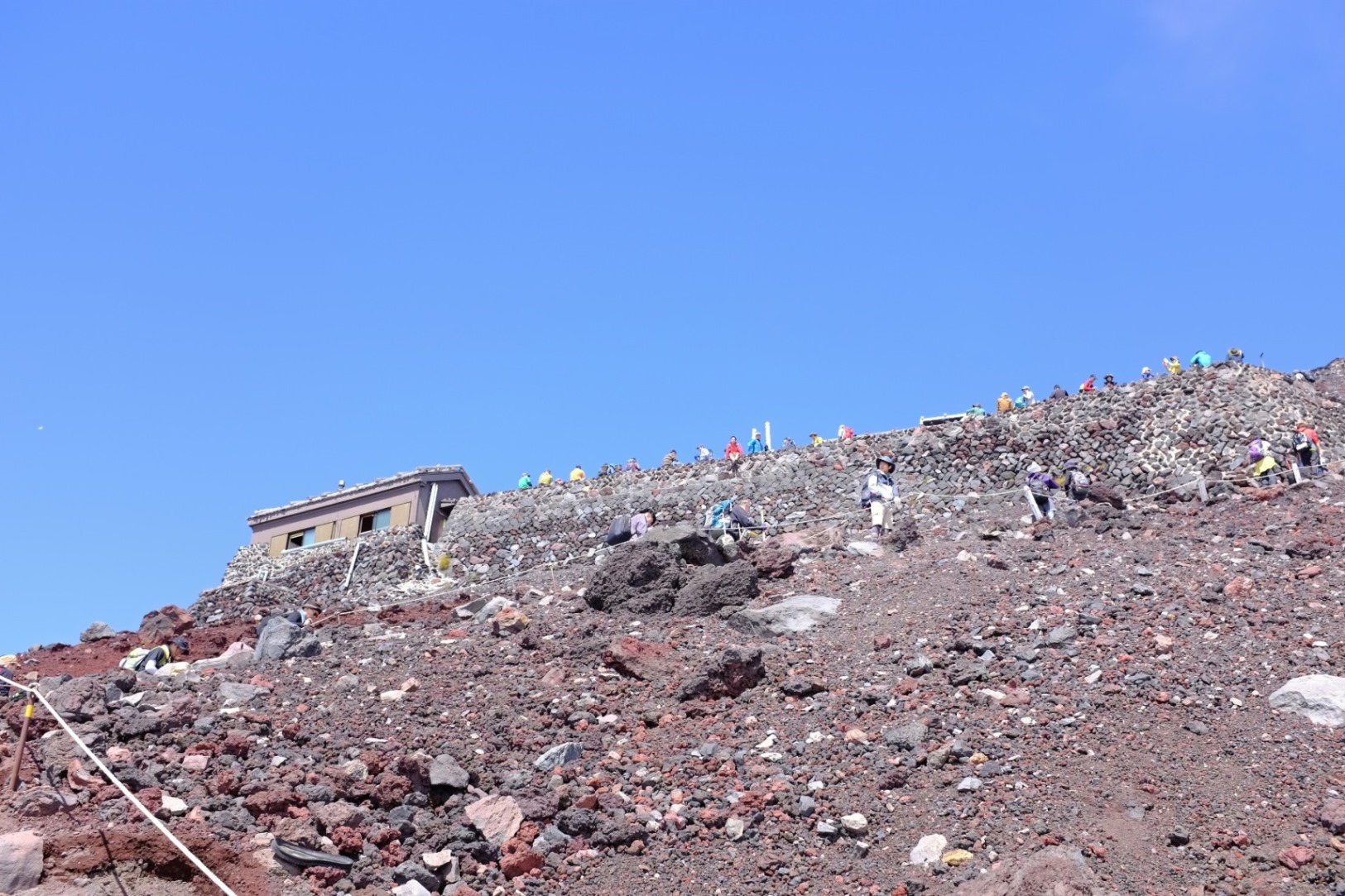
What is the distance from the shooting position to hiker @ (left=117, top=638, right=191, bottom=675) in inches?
541

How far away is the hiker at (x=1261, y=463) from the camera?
19875 mm

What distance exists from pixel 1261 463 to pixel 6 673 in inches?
808

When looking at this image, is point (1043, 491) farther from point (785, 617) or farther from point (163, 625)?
point (163, 625)

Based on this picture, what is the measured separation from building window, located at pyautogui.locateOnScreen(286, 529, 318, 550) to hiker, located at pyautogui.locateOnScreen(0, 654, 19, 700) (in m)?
20.7

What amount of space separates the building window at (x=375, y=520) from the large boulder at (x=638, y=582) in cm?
2050

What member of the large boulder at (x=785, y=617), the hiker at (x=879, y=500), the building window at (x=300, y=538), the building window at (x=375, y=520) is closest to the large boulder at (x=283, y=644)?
the large boulder at (x=785, y=617)

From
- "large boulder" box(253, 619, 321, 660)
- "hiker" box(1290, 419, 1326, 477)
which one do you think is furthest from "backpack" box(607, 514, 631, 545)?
"hiker" box(1290, 419, 1326, 477)

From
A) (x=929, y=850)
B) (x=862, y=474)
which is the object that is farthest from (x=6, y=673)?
(x=862, y=474)

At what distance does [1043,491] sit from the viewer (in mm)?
19109

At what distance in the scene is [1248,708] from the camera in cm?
1005

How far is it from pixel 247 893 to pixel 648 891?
2.86 metres

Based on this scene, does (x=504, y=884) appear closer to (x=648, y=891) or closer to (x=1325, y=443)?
(x=648, y=891)

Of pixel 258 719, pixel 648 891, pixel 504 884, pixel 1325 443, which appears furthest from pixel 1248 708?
pixel 1325 443

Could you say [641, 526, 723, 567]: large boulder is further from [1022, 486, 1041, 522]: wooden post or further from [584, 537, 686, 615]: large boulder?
[1022, 486, 1041, 522]: wooden post
